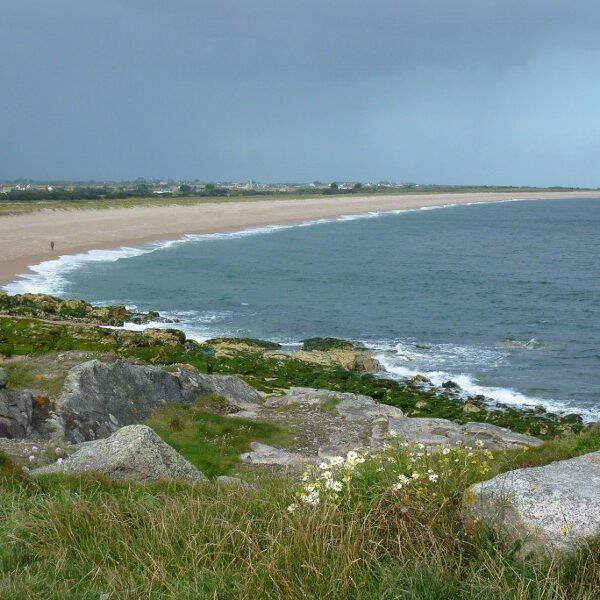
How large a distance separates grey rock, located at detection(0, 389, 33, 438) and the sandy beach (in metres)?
31.9

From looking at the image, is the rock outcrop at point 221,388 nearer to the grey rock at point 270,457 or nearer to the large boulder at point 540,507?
the grey rock at point 270,457

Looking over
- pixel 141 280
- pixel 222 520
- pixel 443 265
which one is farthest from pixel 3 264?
pixel 222 520

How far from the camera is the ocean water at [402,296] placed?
2806cm

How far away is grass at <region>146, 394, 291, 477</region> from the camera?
13133 mm

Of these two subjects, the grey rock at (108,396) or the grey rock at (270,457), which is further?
the grey rock at (108,396)

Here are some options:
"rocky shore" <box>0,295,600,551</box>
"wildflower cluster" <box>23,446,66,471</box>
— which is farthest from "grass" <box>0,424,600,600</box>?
"wildflower cluster" <box>23,446,66,471</box>

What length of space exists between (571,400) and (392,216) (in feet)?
324

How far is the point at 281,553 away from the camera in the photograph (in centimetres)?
483

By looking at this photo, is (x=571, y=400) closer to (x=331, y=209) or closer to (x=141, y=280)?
(x=141, y=280)

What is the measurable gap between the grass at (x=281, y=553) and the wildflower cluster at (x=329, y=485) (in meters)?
0.08

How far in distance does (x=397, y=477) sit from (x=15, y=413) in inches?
371

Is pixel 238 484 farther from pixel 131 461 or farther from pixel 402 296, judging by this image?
pixel 402 296

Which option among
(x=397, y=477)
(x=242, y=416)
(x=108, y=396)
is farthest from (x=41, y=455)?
(x=397, y=477)

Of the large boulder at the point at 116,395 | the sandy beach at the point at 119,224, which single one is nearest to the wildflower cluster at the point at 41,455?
the large boulder at the point at 116,395
